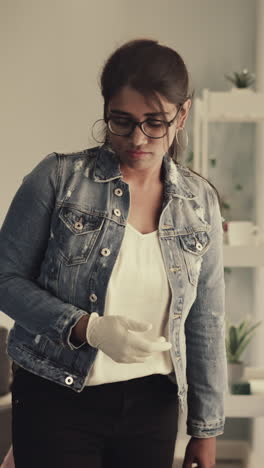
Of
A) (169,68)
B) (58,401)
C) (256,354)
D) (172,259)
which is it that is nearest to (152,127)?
(169,68)

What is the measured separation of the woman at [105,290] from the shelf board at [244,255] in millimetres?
1290

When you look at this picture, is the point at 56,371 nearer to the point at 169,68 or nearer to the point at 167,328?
the point at 167,328

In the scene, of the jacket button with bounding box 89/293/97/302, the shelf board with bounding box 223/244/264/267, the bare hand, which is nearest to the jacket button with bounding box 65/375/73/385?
the jacket button with bounding box 89/293/97/302

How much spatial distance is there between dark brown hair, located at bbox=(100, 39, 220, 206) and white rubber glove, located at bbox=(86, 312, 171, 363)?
0.34 metres

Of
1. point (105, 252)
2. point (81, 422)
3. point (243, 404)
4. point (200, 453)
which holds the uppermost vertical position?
point (105, 252)

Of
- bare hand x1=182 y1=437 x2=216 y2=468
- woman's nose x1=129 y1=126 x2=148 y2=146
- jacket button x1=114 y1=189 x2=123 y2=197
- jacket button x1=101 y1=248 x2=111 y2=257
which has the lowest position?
Answer: bare hand x1=182 y1=437 x2=216 y2=468

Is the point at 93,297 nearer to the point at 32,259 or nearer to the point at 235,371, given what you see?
the point at 32,259

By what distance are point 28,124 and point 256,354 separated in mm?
1391

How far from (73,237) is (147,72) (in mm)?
277

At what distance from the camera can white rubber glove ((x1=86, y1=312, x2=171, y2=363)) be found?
113 cm

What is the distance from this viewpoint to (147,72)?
1.23m

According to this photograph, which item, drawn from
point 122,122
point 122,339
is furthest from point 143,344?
point 122,122

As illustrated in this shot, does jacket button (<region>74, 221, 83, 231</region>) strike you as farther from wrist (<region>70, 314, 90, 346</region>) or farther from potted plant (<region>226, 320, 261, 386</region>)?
potted plant (<region>226, 320, 261, 386</region>)

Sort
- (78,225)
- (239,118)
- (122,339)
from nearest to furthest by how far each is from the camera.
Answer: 1. (122,339)
2. (78,225)
3. (239,118)
